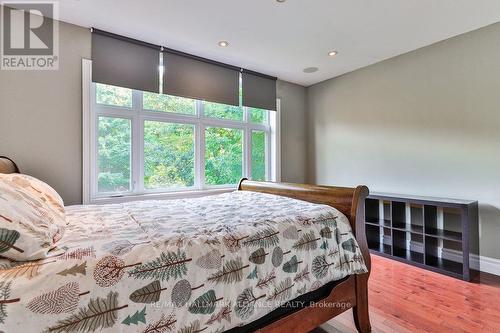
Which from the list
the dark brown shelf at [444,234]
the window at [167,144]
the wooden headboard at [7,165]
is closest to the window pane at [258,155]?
the window at [167,144]

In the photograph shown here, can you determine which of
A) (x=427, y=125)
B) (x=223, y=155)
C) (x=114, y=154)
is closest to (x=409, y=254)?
(x=427, y=125)

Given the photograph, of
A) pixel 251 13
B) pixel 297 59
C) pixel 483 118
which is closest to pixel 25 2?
pixel 251 13

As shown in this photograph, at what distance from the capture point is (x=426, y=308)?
75.5 inches

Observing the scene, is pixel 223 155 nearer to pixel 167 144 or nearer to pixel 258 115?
pixel 167 144

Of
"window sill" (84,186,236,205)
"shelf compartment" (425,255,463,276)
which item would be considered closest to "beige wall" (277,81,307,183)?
"window sill" (84,186,236,205)

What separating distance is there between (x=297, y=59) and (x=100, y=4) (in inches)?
88.9

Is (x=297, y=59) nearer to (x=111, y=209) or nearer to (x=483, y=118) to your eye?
(x=483, y=118)

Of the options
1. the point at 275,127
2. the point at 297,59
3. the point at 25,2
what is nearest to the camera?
the point at 25,2

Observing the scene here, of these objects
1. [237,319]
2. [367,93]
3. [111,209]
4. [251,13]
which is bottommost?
[237,319]

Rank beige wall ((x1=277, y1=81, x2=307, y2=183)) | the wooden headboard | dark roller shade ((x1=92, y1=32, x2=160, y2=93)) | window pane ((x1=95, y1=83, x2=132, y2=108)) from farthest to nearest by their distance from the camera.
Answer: beige wall ((x1=277, y1=81, x2=307, y2=183)) → window pane ((x1=95, y1=83, x2=132, y2=108)) → dark roller shade ((x1=92, y1=32, x2=160, y2=93)) → the wooden headboard

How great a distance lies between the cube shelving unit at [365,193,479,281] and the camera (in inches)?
96.7

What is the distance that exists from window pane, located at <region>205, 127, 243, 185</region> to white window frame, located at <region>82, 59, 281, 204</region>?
7 centimetres

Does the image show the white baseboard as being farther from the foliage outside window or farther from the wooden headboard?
the wooden headboard

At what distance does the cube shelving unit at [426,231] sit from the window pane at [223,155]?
76.7 inches
